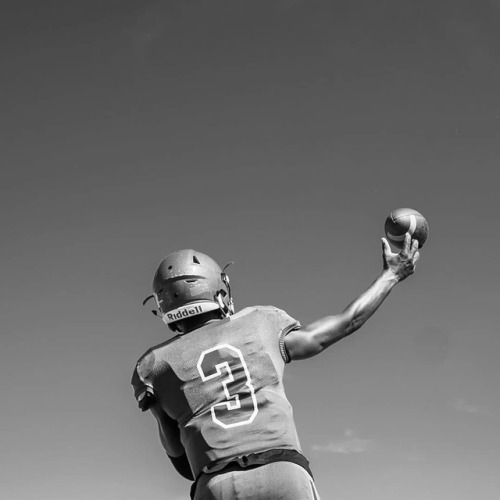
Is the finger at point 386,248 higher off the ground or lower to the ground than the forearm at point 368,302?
higher

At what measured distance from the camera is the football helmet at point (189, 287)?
286 inches

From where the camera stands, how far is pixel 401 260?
7.30 metres

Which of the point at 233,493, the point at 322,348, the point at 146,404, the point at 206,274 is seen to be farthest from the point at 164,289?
the point at 233,493

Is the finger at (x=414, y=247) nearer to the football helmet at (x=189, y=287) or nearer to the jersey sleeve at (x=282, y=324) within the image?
→ the jersey sleeve at (x=282, y=324)

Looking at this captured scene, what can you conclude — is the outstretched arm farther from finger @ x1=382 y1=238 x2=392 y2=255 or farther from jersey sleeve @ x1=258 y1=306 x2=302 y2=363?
finger @ x1=382 y1=238 x2=392 y2=255

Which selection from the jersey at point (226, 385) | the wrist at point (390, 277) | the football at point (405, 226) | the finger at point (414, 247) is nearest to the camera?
the jersey at point (226, 385)

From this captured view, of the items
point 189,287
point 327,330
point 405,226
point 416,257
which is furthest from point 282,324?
point 405,226

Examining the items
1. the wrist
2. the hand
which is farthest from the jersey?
the hand

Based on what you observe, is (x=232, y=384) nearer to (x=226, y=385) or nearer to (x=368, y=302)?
(x=226, y=385)

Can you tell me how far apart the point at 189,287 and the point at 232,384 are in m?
1.21

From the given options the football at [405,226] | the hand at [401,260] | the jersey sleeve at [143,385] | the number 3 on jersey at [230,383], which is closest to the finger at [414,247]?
the hand at [401,260]

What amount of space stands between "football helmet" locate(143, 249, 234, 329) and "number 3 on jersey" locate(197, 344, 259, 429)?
2.35ft

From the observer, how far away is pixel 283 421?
6.30 m

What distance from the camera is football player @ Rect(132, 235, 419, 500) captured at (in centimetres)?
604
